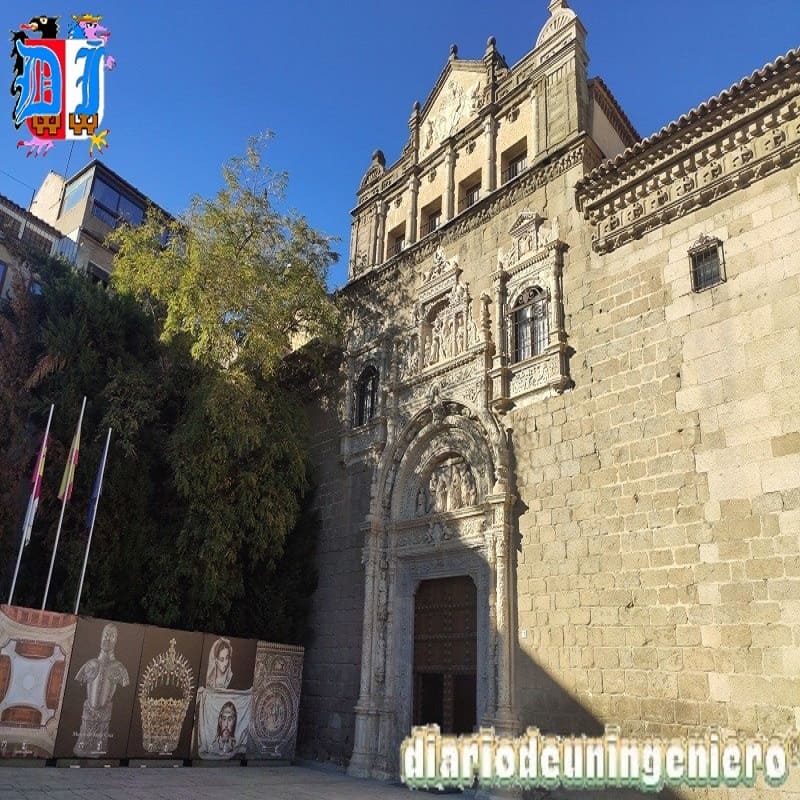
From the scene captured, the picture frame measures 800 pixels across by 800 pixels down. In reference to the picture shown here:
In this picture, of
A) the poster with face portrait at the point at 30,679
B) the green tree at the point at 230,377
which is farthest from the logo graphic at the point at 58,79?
the poster with face portrait at the point at 30,679

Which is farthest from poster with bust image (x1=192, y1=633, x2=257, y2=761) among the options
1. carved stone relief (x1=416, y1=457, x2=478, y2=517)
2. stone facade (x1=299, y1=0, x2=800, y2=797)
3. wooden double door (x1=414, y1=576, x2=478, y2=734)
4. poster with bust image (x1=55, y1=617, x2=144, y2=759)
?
carved stone relief (x1=416, y1=457, x2=478, y2=517)

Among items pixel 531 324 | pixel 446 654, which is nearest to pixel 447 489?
pixel 446 654

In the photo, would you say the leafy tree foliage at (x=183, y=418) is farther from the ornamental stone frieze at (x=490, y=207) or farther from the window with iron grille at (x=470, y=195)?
the window with iron grille at (x=470, y=195)

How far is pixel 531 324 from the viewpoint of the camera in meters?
10.8

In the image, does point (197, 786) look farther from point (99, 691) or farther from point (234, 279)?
point (234, 279)

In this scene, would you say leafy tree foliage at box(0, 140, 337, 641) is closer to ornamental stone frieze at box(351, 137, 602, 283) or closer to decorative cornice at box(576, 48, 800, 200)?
ornamental stone frieze at box(351, 137, 602, 283)

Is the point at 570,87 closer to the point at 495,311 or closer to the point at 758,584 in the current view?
the point at 495,311

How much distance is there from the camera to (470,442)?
11.0 metres

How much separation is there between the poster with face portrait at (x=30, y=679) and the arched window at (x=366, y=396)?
256 inches

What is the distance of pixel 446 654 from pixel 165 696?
4.55m

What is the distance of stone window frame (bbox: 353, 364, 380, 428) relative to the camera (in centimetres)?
1357

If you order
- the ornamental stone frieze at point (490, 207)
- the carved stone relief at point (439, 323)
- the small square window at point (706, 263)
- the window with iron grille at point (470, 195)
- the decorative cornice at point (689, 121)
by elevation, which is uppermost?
the window with iron grille at point (470, 195)

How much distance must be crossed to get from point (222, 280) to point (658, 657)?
1032cm

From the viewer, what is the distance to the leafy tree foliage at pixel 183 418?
11.9 meters
